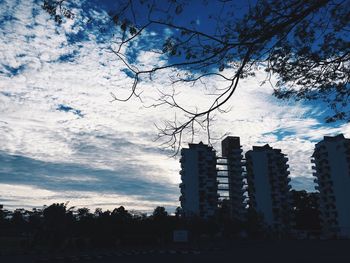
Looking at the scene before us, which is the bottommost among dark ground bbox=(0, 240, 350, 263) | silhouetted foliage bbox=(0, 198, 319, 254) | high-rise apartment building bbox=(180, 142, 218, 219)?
dark ground bbox=(0, 240, 350, 263)

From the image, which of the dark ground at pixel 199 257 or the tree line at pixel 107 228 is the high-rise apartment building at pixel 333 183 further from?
the dark ground at pixel 199 257

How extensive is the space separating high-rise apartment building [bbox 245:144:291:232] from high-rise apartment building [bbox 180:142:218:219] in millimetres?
9585

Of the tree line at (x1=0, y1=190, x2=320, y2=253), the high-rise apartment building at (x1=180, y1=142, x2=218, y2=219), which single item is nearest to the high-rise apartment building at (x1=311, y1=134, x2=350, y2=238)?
the tree line at (x1=0, y1=190, x2=320, y2=253)

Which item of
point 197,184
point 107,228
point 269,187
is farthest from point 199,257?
point 269,187

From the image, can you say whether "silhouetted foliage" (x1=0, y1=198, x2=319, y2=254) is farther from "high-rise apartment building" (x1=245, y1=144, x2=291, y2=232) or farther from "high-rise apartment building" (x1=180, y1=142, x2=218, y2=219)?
"high-rise apartment building" (x1=245, y1=144, x2=291, y2=232)

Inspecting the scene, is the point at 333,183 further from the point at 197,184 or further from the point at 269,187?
the point at 197,184

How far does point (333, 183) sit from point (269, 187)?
555 inches

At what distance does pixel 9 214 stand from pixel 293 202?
2577 inches

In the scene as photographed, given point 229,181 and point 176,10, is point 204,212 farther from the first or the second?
point 176,10

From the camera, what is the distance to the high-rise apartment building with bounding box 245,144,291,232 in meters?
79.1

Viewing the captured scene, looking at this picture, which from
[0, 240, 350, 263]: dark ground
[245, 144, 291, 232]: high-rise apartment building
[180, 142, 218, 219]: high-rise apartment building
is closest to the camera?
[0, 240, 350, 263]: dark ground

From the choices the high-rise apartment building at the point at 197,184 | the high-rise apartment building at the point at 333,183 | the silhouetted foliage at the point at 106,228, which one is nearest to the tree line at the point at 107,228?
the silhouetted foliage at the point at 106,228

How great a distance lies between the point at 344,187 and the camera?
74.1 metres

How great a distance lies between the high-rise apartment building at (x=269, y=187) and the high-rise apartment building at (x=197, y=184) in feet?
31.4
